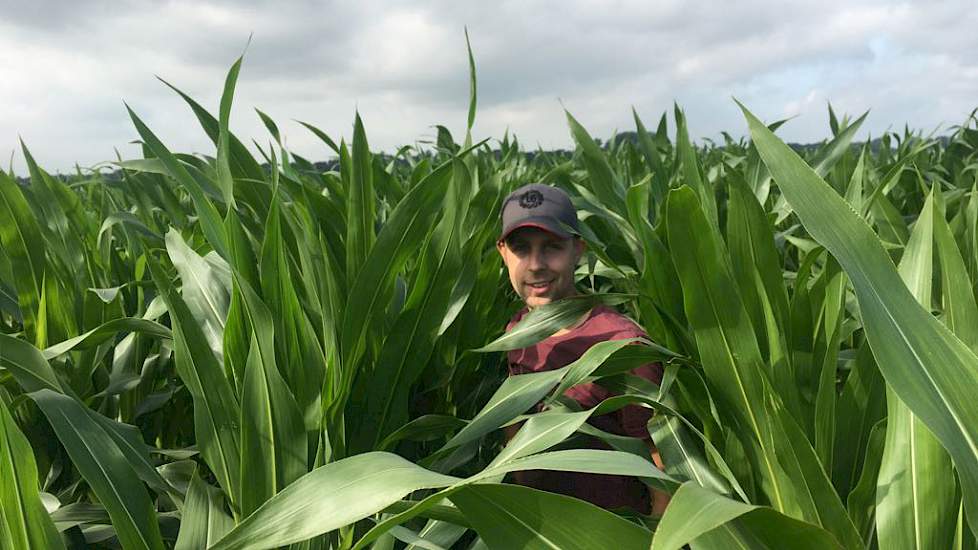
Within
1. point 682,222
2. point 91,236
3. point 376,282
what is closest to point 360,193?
point 376,282

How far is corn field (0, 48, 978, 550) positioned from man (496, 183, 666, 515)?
2.5 inches

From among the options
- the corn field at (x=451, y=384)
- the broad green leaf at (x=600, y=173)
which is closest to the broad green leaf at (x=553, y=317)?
the corn field at (x=451, y=384)

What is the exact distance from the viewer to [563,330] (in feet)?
4.21

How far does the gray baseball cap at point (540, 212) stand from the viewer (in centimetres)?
130

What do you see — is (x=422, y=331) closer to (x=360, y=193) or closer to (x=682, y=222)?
(x=360, y=193)

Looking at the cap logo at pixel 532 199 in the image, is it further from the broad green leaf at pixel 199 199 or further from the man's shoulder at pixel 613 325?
the broad green leaf at pixel 199 199

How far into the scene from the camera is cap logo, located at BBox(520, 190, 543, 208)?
4.34ft

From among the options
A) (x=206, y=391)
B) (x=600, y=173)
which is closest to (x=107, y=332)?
(x=206, y=391)

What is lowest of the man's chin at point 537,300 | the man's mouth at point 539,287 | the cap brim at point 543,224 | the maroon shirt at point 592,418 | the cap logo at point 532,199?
the maroon shirt at point 592,418

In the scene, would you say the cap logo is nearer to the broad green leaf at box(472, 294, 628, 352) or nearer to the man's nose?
the man's nose

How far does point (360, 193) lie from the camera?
111cm

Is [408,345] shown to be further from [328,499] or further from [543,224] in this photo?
[328,499]

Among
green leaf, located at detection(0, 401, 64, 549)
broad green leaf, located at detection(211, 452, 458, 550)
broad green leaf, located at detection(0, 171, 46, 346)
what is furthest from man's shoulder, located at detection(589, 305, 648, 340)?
broad green leaf, located at detection(0, 171, 46, 346)

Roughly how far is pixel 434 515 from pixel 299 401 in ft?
0.88
